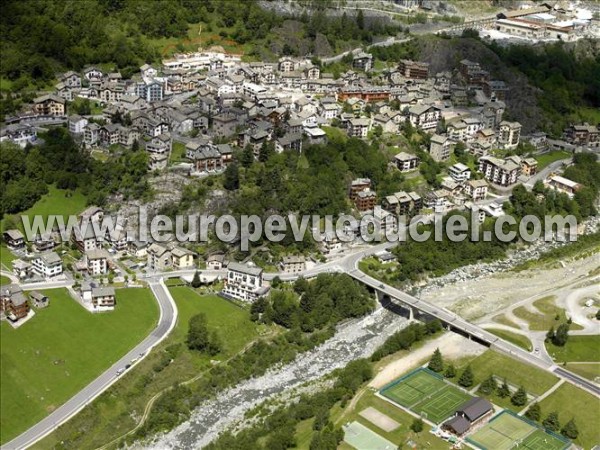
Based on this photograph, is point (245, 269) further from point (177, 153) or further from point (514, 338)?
point (514, 338)

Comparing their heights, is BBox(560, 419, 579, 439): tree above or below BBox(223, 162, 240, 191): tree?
below

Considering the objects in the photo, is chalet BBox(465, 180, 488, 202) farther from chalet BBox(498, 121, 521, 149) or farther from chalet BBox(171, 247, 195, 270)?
chalet BBox(171, 247, 195, 270)

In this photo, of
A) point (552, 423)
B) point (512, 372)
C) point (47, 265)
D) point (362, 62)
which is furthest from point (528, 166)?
point (47, 265)

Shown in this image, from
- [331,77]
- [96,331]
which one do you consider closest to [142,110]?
[331,77]

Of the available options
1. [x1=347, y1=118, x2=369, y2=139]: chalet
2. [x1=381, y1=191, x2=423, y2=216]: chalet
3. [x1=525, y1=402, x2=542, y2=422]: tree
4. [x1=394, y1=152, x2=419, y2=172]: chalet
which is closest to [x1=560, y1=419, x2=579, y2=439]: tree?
[x1=525, y1=402, x2=542, y2=422]: tree

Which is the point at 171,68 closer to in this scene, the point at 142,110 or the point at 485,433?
the point at 142,110

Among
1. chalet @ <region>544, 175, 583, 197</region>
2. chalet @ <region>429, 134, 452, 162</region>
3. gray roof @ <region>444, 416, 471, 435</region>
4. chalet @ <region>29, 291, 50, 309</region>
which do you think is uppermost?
chalet @ <region>429, 134, 452, 162</region>
